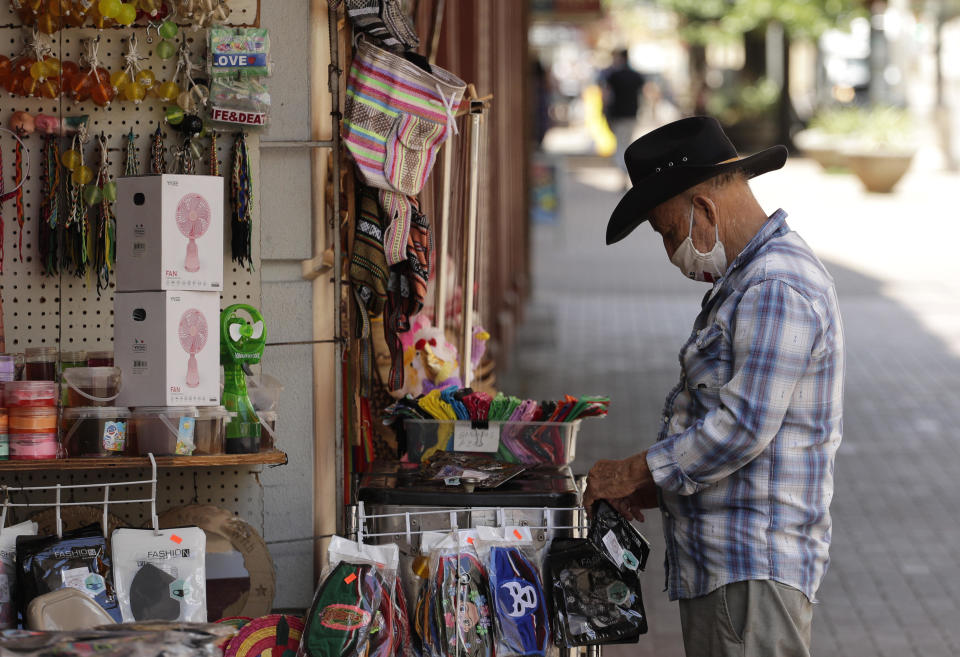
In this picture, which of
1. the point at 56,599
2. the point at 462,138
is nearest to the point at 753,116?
the point at 462,138

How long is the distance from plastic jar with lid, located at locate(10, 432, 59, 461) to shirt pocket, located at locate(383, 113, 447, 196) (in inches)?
49.0

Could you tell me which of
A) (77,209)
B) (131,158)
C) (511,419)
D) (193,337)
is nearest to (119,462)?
(193,337)

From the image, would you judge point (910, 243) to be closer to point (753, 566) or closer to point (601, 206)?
point (601, 206)

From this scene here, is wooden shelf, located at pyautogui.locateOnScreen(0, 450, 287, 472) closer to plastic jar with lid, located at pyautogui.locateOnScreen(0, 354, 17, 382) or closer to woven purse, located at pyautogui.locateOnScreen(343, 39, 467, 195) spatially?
plastic jar with lid, located at pyautogui.locateOnScreen(0, 354, 17, 382)

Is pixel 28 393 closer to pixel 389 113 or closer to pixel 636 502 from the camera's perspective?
pixel 389 113

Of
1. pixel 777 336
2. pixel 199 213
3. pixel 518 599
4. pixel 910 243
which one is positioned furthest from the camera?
pixel 910 243

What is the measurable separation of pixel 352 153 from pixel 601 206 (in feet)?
60.3

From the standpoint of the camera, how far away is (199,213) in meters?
3.46

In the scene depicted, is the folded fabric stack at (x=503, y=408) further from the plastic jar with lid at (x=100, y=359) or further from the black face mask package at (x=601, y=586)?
the plastic jar with lid at (x=100, y=359)

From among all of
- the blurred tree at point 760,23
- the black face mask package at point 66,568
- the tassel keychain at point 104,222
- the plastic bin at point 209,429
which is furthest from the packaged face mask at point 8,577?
the blurred tree at point 760,23

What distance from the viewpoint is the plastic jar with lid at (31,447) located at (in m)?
3.39

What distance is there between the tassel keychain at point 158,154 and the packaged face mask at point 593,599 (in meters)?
1.67

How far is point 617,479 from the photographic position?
3.18 metres

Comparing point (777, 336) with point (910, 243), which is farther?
point (910, 243)
